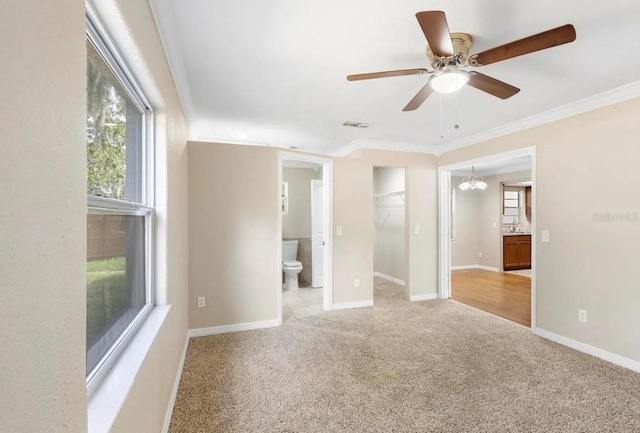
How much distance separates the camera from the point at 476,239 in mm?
7719

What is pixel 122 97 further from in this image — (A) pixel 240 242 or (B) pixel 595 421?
(B) pixel 595 421

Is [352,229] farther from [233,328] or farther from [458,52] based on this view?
[458,52]

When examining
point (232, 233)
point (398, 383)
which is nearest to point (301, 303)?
point (232, 233)

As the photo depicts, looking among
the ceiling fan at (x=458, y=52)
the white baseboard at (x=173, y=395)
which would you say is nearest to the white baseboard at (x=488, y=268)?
the ceiling fan at (x=458, y=52)

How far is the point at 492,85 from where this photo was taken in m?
2.08

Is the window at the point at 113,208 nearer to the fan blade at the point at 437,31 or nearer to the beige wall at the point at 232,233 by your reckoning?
the fan blade at the point at 437,31

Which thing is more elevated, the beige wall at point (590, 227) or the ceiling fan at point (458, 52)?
the ceiling fan at point (458, 52)

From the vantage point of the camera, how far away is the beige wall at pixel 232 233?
3.38m

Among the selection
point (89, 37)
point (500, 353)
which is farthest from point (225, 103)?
point (500, 353)

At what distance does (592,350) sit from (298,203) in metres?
4.60

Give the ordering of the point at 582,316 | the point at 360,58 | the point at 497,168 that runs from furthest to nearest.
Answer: the point at 497,168 → the point at 582,316 → the point at 360,58

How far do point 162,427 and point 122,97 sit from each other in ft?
5.85

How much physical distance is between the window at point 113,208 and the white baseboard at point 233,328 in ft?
5.29

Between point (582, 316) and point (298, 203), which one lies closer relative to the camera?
point (582, 316)
